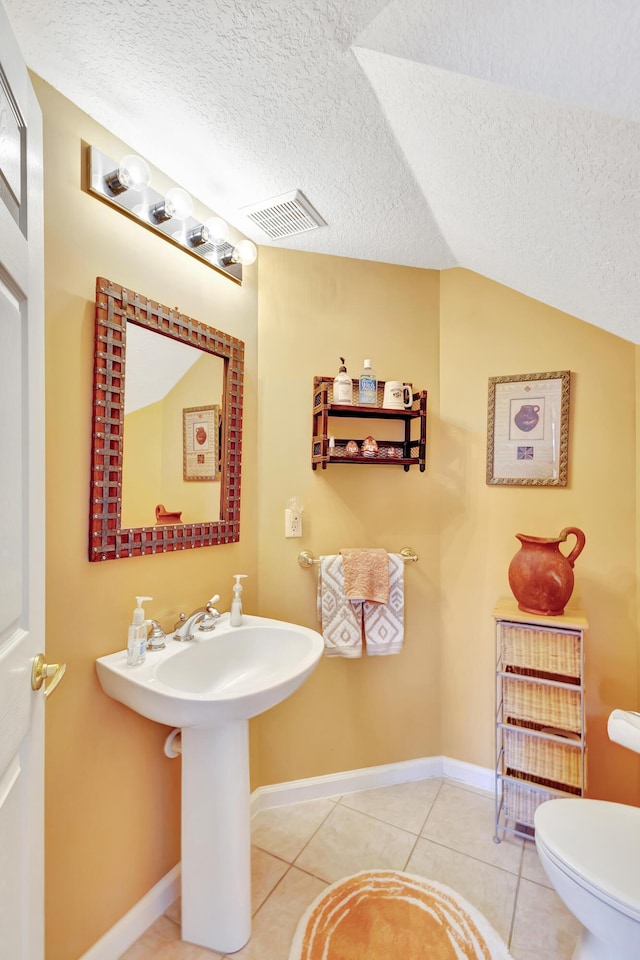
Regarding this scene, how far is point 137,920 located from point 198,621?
0.86m

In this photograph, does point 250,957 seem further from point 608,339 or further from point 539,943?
point 608,339

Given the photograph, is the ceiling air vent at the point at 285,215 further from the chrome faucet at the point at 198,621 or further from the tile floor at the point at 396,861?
the tile floor at the point at 396,861

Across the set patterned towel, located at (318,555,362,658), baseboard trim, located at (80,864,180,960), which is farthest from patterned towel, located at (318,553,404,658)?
baseboard trim, located at (80,864,180,960)

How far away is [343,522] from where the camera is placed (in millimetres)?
1932

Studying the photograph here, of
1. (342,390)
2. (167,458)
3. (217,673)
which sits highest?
(342,390)

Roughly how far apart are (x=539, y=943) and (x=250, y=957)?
2.77 feet

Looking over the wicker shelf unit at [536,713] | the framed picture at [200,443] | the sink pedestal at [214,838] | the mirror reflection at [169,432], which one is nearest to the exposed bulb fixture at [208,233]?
the mirror reflection at [169,432]

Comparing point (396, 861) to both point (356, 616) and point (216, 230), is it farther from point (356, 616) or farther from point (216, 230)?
point (216, 230)

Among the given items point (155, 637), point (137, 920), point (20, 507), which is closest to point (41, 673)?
point (20, 507)

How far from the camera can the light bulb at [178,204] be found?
1.36 metres

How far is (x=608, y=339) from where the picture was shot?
1743mm

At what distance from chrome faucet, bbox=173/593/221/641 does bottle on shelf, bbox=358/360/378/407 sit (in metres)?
0.95

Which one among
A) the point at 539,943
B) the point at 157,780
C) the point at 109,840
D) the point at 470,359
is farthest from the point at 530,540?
the point at 109,840

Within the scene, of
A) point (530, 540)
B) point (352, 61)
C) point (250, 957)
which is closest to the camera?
point (352, 61)
